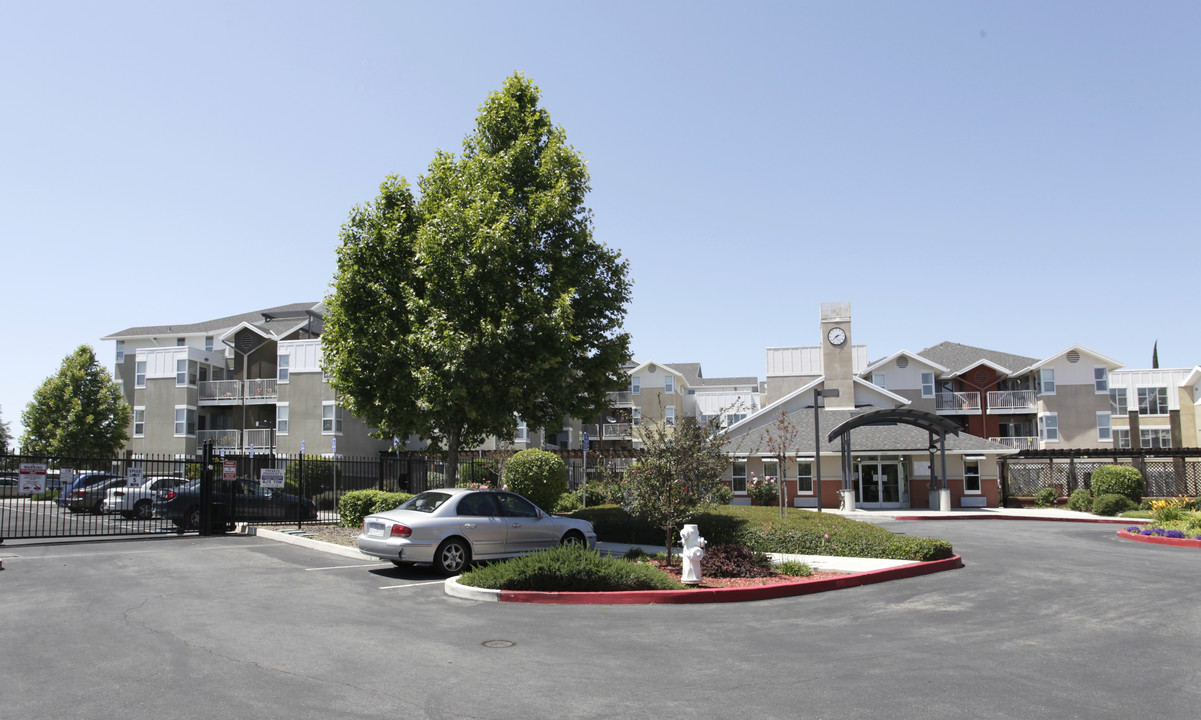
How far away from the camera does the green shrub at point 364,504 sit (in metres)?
20.3

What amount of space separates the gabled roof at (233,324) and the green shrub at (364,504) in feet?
121

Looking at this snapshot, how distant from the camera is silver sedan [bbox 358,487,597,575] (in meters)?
13.4

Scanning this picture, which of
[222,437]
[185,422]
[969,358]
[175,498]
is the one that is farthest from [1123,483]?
[185,422]

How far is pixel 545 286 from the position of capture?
19484 mm

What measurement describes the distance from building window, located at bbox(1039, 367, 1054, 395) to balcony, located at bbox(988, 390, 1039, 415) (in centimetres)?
101

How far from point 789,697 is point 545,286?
553 inches

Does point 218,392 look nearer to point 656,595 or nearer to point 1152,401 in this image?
point 656,595

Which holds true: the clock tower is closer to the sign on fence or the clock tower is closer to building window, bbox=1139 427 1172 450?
building window, bbox=1139 427 1172 450

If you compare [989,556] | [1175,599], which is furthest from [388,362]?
[1175,599]

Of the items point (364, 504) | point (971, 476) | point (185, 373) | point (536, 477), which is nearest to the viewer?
point (364, 504)

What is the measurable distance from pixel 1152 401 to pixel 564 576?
61778mm

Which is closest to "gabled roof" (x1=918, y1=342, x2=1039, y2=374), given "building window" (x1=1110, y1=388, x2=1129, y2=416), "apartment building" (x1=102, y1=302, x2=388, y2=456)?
"building window" (x1=1110, y1=388, x2=1129, y2=416)

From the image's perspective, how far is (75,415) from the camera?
1734 inches

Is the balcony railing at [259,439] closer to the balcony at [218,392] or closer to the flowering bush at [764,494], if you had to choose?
the balcony at [218,392]
